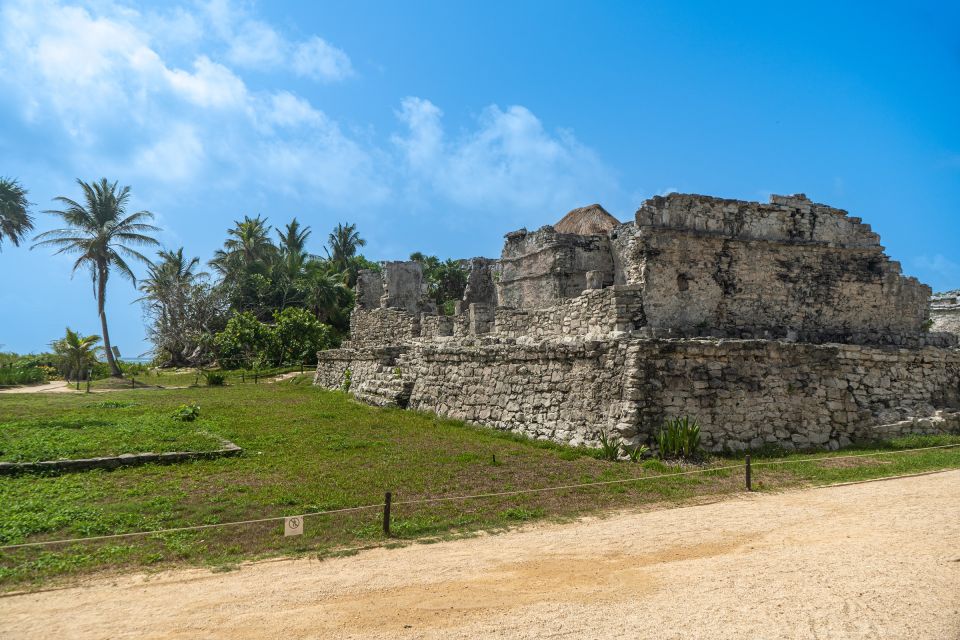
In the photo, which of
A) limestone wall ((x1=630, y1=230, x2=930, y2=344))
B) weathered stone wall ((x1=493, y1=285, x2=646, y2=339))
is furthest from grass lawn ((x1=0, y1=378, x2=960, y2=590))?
limestone wall ((x1=630, y1=230, x2=930, y2=344))

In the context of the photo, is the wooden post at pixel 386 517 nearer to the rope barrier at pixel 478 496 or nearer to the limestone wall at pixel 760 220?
the rope barrier at pixel 478 496

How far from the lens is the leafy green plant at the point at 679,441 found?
8992 millimetres

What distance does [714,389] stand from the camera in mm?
9742

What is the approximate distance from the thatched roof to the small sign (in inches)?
611

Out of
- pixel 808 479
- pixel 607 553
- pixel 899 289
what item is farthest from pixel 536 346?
pixel 899 289

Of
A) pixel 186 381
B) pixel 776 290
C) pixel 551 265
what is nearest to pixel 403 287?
pixel 551 265

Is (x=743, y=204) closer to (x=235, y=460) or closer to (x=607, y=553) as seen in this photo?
(x=607, y=553)

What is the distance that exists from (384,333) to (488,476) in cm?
1155

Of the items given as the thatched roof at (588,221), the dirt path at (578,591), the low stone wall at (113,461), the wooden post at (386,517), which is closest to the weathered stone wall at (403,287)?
the thatched roof at (588,221)

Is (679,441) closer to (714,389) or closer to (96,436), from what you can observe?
(714,389)

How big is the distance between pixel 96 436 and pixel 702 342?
1030cm

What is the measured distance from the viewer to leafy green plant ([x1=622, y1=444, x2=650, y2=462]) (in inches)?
353

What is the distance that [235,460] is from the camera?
8727 mm

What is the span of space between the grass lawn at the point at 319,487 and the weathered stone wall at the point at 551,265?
520 centimetres
